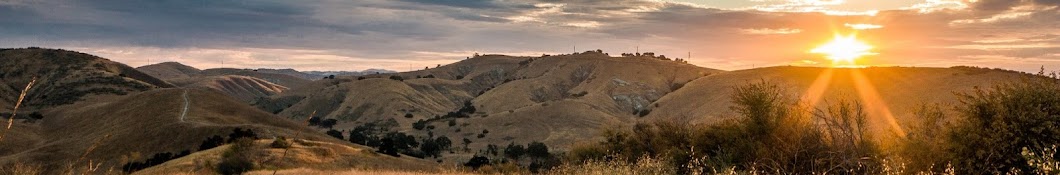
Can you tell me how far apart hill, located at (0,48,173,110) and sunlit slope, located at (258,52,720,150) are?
34.0 metres

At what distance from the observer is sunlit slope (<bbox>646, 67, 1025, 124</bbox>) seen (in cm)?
8900

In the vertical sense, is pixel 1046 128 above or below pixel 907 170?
above

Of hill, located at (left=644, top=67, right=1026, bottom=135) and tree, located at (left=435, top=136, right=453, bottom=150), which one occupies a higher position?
hill, located at (left=644, top=67, right=1026, bottom=135)

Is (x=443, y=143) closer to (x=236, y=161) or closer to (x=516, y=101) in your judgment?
(x=236, y=161)

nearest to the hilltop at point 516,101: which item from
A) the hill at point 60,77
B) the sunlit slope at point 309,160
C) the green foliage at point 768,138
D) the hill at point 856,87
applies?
the hill at point 856,87

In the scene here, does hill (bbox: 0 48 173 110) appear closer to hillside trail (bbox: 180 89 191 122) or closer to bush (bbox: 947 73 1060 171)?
hillside trail (bbox: 180 89 191 122)

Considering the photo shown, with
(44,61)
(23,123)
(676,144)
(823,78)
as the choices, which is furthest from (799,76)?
(44,61)

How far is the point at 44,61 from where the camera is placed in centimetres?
15038

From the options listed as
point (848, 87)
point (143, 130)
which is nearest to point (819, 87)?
point (848, 87)

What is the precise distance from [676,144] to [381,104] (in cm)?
10771

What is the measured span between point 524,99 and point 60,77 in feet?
317

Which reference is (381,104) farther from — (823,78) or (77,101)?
(823,78)

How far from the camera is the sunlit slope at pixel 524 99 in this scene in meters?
103

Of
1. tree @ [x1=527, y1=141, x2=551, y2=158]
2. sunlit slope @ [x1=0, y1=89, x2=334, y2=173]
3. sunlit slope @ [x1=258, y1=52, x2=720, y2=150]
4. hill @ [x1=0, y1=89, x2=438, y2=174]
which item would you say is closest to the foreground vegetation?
hill @ [x1=0, y1=89, x2=438, y2=174]
